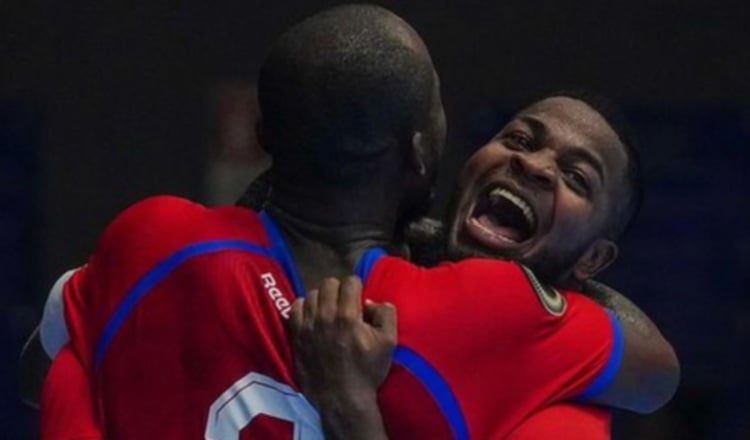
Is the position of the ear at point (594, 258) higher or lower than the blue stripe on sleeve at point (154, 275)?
lower

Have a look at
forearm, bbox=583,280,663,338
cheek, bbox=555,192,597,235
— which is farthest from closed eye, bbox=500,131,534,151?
forearm, bbox=583,280,663,338

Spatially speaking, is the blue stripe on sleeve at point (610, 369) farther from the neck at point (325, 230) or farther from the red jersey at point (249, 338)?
the neck at point (325, 230)

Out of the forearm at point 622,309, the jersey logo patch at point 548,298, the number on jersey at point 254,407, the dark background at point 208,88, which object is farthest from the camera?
the dark background at point 208,88

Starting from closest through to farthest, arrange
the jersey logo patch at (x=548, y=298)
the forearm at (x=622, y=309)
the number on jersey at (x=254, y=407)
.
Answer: the number on jersey at (x=254, y=407) → the jersey logo patch at (x=548, y=298) → the forearm at (x=622, y=309)

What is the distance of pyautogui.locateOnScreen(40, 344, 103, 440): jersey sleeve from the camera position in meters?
2.97

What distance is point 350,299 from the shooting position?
9.65ft

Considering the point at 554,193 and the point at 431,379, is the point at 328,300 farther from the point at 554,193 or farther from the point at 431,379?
the point at 554,193

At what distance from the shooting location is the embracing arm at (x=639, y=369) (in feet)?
10.2

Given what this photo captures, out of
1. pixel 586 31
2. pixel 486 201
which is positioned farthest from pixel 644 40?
pixel 486 201

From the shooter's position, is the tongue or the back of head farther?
the tongue

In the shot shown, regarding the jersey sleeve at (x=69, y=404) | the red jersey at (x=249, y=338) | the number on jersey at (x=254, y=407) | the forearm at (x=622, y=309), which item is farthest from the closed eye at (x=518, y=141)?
the jersey sleeve at (x=69, y=404)

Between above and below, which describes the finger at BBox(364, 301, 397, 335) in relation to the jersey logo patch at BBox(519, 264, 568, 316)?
above

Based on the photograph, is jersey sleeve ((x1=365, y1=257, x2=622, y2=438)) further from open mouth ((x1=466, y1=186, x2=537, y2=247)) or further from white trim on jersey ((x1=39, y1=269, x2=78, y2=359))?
white trim on jersey ((x1=39, y1=269, x2=78, y2=359))

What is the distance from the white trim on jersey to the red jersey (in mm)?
42
